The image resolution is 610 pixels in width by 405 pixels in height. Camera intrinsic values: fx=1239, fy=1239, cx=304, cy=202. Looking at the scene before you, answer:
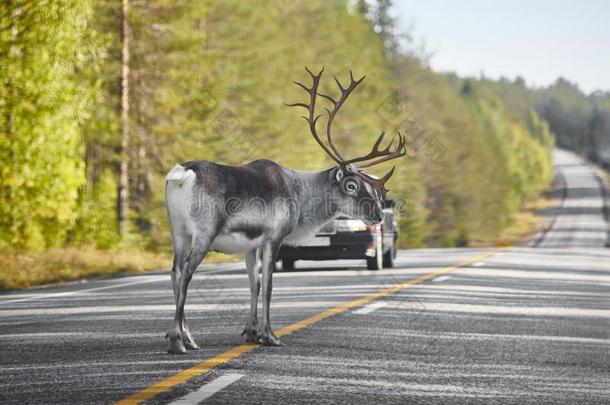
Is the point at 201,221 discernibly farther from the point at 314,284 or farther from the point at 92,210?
the point at 92,210

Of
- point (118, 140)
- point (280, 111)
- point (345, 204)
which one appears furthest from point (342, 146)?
point (345, 204)

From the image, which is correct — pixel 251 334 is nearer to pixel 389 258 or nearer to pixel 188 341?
pixel 188 341

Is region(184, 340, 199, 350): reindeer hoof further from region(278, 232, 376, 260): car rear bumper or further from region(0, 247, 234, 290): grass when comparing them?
region(278, 232, 376, 260): car rear bumper

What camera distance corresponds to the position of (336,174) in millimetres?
10750

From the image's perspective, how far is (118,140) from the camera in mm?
34688

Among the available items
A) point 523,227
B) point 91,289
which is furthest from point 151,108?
point 523,227

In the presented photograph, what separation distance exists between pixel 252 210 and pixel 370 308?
443 cm

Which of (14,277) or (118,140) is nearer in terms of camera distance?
(14,277)

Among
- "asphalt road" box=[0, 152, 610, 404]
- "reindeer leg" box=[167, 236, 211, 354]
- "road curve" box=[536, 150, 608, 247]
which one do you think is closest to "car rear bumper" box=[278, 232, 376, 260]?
"asphalt road" box=[0, 152, 610, 404]

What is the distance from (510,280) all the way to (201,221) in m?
11.9

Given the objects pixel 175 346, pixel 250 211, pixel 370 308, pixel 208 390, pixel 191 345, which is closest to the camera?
pixel 208 390

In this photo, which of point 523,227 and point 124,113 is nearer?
point 124,113

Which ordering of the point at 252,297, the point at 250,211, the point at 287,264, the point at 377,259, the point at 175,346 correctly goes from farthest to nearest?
1. the point at 287,264
2. the point at 377,259
3. the point at 252,297
4. the point at 250,211
5. the point at 175,346

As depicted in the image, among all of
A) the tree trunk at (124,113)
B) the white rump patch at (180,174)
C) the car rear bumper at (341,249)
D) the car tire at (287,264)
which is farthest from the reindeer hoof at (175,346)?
the tree trunk at (124,113)
